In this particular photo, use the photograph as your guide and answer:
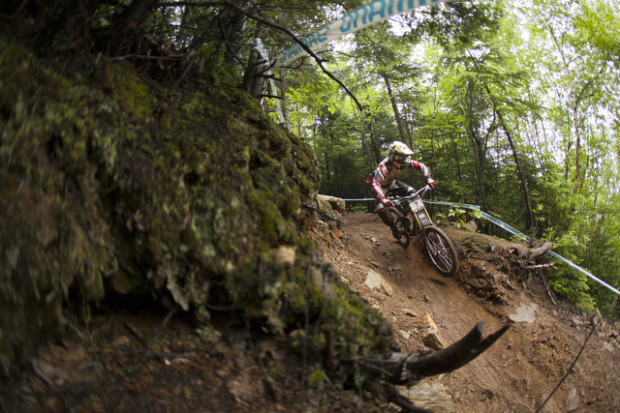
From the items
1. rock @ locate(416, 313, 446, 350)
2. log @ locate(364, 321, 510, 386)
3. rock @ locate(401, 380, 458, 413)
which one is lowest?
rock @ locate(401, 380, 458, 413)

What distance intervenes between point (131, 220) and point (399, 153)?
5770 millimetres

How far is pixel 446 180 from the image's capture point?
41.8 feet

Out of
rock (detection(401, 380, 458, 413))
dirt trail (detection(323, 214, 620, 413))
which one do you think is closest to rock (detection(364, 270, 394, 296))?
dirt trail (detection(323, 214, 620, 413))

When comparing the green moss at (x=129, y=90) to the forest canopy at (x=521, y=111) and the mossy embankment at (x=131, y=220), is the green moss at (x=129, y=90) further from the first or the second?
the forest canopy at (x=521, y=111)

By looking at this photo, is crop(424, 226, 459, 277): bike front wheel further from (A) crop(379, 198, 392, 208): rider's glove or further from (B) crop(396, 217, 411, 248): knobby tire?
(A) crop(379, 198, 392, 208): rider's glove

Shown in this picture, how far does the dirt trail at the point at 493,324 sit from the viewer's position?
14.9ft

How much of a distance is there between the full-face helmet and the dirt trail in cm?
191

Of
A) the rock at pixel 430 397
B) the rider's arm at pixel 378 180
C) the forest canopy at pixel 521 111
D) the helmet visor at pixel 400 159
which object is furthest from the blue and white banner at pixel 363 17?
the rock at pixel 430 397

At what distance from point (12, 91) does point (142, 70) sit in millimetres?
1195

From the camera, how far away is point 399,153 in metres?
6.70

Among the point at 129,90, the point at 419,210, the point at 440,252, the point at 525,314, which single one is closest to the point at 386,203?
the point at 419,210

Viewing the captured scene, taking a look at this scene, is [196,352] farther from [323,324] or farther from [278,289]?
[323,324]

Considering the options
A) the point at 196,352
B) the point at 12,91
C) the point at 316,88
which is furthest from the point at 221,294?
the point at 316,88

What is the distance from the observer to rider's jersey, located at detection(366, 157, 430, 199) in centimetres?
662
